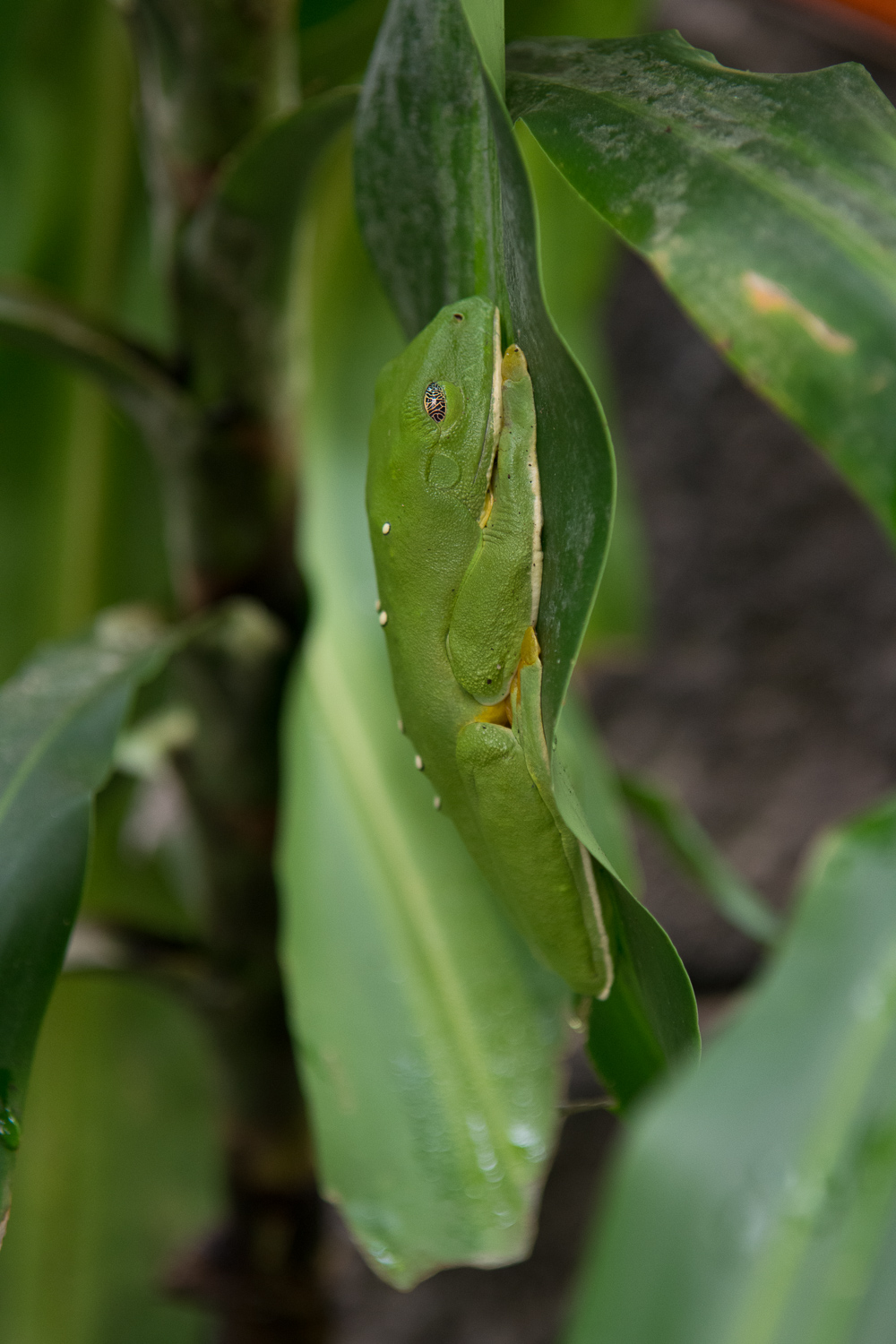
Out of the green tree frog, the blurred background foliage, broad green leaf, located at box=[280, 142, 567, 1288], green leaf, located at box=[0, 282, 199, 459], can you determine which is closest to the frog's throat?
the green tree frog

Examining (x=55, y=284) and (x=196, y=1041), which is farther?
(x=196, y=1041)

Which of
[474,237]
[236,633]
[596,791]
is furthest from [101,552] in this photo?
[474,237]

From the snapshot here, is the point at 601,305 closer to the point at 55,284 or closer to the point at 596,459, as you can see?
the point at 55,284

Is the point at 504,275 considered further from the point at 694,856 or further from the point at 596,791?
the point at 694,856

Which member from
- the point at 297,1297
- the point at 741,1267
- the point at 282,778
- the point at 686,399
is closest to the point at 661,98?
the point at 741,1267

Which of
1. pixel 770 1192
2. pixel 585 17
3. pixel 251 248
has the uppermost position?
pixel 585 17

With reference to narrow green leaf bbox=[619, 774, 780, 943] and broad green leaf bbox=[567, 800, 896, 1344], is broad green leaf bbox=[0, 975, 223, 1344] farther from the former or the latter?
broad green leaf bbox=[567, 800, 896, 1344]

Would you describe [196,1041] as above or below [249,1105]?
below
